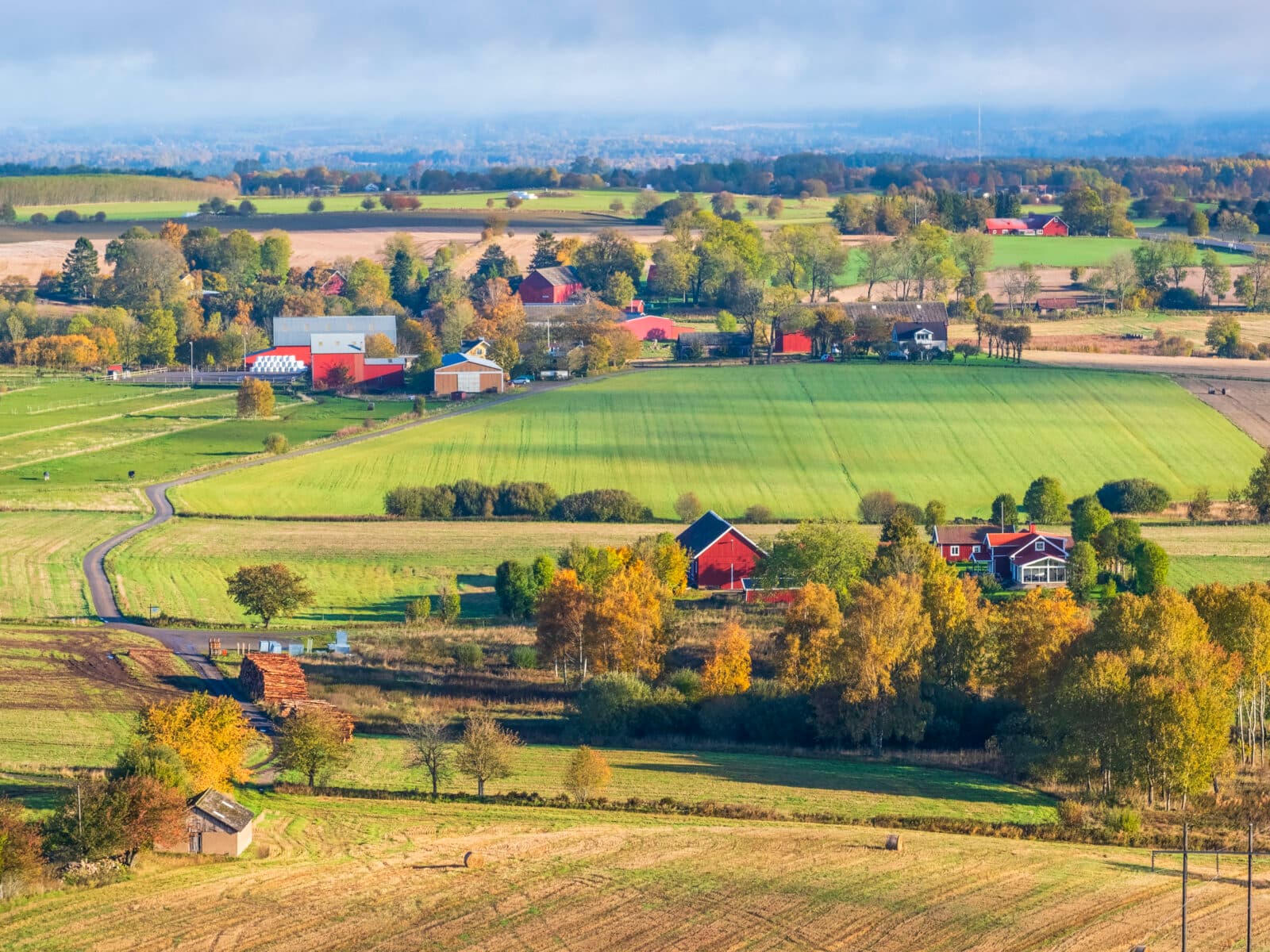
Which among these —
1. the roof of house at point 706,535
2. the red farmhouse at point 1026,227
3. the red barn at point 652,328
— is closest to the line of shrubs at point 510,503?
the roof of house at point 706,535

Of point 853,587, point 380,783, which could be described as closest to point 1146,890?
point 380,783

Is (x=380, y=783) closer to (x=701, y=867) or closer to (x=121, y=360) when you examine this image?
(x=701, y=867)

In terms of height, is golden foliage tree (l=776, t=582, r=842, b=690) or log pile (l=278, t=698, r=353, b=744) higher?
golden foliage tree (l=776, t=582, r=842, b=690)

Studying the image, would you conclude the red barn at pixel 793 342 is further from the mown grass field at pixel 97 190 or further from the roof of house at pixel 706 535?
the mown grass field at pixel 97 190

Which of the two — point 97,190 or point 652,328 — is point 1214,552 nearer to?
point 652,328

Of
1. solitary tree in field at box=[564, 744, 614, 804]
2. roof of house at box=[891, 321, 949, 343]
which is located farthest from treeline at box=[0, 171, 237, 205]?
solitary tree in field at box=[564, 744, 614, 804]

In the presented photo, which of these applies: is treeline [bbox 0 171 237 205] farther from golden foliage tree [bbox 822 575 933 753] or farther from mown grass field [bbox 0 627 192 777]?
golden foliage tree [bbox 822 575 933 753]
